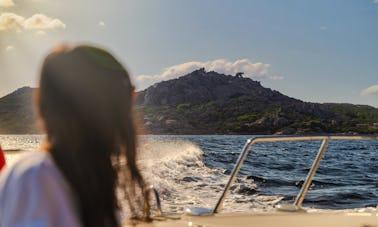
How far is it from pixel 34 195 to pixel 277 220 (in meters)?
2.86

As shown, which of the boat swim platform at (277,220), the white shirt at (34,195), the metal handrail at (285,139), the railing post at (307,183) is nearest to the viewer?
the white shirt at (34,195)

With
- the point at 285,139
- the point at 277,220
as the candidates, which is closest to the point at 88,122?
the point at 277,220

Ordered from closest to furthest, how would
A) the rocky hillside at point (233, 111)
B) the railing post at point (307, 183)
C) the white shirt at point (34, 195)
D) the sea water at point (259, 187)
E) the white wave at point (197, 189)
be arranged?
the white shirt at point (34, 195)
the railing post at point (307, 183)
the white wave at point (197, 189)
the sea water at point (259, 187)
the rocky hillside at point (233, 111)

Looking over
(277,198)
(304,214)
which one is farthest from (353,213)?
(277,198)

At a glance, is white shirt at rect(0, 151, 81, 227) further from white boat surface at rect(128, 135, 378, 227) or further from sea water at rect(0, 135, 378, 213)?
sea water at rect(0, 135, 378, 213)

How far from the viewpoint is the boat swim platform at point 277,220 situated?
3266mm

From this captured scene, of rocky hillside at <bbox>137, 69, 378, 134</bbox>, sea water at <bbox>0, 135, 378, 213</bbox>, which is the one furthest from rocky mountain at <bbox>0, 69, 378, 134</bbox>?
sea water at <bbox>0, 135, 378, 213</bbox>

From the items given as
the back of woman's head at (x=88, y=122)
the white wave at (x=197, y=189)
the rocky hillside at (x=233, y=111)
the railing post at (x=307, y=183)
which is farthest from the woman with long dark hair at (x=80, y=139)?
the rocky hillside at (x=233, y=111)

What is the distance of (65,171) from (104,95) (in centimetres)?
15

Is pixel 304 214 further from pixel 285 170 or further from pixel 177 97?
pixel 177 97

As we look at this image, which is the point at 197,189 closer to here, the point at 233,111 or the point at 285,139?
the point at 285,139

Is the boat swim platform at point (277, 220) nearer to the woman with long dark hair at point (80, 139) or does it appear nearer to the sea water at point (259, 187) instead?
the woman with long dark hair at point (80, 139)

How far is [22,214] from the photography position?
0.81m

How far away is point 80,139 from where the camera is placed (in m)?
0.90
